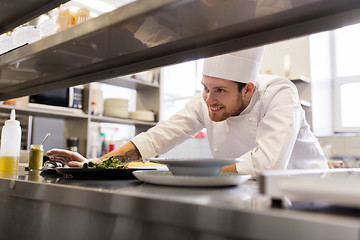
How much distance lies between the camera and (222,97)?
1.76 m

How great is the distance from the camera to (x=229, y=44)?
0.93 m

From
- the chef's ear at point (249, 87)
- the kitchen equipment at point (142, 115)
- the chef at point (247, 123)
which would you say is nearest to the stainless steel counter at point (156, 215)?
the chef at point (247, 123)

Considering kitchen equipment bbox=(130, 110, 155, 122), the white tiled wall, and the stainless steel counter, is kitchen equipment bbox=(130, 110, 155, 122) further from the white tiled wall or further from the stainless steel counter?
the stainless steel counter

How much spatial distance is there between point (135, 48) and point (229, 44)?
276mm

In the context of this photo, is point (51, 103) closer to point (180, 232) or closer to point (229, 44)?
point (229, 44)

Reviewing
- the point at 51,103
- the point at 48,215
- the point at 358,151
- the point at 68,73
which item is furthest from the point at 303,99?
the point at 48,215

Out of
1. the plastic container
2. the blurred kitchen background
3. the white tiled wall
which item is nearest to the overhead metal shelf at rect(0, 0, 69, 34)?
the plastic container

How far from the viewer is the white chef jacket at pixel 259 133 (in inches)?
59.5

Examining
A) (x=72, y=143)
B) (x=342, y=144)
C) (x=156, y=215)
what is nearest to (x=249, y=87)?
(x=156, y=215)

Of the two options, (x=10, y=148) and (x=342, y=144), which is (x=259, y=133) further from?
(x=342, y=144)

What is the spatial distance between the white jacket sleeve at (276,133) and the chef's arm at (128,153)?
63 cm

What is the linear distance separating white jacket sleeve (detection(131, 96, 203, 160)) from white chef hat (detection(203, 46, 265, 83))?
1.21ft

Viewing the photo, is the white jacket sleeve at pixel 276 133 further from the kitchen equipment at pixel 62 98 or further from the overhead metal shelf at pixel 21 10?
the kitchen equipment at pixel 62 98

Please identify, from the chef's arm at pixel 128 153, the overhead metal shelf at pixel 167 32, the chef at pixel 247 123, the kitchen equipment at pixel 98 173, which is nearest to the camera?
the overhead metal shelf at pixel 167 32
